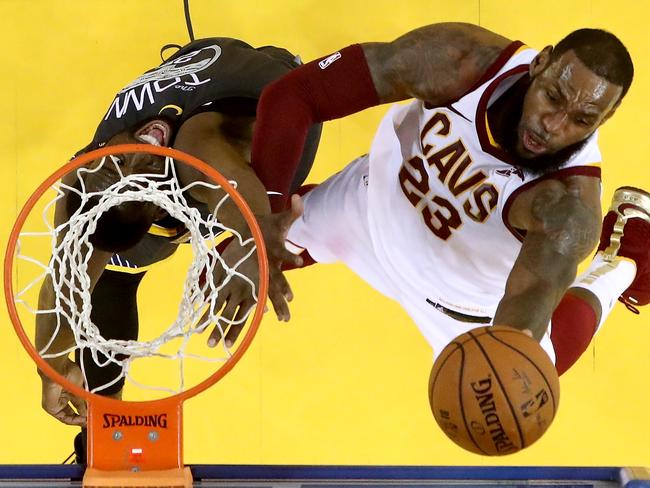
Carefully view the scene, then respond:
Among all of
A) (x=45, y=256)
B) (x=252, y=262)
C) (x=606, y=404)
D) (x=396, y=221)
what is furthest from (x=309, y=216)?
(x=606, y=404)

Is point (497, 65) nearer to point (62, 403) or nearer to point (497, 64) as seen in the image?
point (497, 64)

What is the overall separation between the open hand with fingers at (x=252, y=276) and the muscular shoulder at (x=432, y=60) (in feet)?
1.40

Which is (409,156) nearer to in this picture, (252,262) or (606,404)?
(252,262)

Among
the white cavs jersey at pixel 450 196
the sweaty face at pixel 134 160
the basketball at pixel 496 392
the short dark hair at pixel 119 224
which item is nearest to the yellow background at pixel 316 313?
the white cavs jersey at pixel 450 196

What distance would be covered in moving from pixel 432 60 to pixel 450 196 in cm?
41

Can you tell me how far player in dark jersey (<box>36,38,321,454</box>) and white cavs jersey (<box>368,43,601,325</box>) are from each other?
34 centimetres

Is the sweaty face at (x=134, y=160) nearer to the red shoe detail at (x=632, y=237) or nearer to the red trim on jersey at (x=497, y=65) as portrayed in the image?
the red trim on jersey at (x=497, y=65)

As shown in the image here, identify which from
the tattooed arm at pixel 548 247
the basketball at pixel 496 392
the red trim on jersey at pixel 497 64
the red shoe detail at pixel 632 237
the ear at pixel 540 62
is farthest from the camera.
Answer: the red shoe detail at pixel 632 237

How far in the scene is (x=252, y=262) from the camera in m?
2.58

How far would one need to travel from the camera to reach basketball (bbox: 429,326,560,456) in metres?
2.00

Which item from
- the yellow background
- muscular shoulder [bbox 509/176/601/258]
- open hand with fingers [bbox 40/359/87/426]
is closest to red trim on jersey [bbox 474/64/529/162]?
muscular shoulder [bbox 509/176/601/258]

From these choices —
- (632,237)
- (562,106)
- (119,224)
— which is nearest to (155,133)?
(119,224)

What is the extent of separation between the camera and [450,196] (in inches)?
113

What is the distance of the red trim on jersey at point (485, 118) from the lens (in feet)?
8.59
